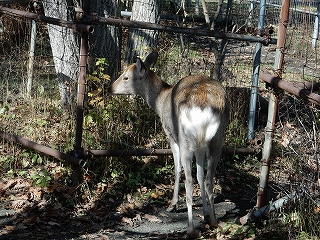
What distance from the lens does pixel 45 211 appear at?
610 centimetres

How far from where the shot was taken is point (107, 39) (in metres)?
8.07

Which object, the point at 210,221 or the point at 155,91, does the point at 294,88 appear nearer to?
the point at 210,221

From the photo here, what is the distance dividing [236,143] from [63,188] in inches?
114

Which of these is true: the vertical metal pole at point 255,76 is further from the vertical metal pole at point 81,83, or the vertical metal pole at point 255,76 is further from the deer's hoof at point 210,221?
the vertical metal pole at point 81,83

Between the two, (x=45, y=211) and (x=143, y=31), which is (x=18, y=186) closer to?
(x=45, y=211)

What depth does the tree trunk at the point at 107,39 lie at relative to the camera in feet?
26.2

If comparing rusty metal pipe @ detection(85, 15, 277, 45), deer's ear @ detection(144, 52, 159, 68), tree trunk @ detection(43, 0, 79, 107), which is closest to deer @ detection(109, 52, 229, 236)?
deer's ear @ detection(144, 52, 159, 68)

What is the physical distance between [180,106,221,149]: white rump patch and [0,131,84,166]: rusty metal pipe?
141 centimetres

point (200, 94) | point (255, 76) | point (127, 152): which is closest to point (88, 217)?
point (127, 152)

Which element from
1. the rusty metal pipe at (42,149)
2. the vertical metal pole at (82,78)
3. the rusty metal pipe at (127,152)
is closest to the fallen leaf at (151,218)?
the rusty metal pipe at (127,152)

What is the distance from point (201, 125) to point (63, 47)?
3.03 m

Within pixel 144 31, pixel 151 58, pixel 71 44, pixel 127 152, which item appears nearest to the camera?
pixel 127 152

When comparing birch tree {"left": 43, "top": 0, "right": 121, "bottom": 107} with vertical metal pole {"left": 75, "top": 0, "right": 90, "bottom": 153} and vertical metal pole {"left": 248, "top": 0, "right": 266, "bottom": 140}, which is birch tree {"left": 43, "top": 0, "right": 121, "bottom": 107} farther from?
vertical metal pole {"left": 248, "top": 0, "right": 266, "bottom": 140}

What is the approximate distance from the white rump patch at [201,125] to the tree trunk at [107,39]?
8.63 feet
